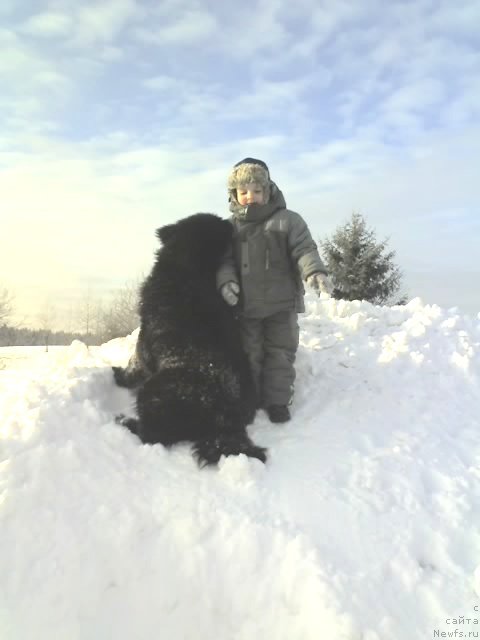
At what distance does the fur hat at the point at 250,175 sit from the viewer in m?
4.39

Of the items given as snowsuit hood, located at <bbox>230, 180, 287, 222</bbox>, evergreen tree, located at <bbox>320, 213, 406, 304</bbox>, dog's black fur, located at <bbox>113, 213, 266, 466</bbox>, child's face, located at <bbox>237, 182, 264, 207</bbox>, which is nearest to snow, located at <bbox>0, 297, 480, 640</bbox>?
dog's black fur, located at <bbox>113, 213, 266, 466</bbox>

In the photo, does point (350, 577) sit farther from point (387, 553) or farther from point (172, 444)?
point (172, 444)

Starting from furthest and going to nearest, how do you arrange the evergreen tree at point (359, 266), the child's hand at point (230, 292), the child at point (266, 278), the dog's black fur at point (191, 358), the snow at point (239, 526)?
the evergreen tree at point (359, 266) < the child at point (266, 278) < the child's hand at point (230, 292) < the dog's black fur at point (191, 358) < the snow at point (239, 526)

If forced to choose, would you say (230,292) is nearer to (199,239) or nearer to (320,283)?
(199,239)

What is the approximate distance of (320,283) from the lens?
4.02 meters

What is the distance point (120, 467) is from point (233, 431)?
2.76 ft

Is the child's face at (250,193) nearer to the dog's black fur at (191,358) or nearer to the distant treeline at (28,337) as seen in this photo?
the dog's black fur at (191,358)

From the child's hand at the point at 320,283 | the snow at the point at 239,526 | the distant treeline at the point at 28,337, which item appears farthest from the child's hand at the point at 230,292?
the distant treeline at the point at 28,337

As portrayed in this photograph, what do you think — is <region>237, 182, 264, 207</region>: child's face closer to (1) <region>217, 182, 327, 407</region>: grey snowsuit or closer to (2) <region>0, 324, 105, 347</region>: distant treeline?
(1) <region>217, 182, 327, 407</region>: grey snowsuit

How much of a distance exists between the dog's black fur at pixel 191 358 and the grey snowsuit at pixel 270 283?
0.18 metres

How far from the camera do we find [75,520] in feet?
9.21

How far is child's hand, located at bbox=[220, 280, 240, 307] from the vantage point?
4250 mm

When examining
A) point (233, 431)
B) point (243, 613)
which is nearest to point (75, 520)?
point (243, 613)

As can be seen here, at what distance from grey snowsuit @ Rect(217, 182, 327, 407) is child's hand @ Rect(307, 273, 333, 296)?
262mm
